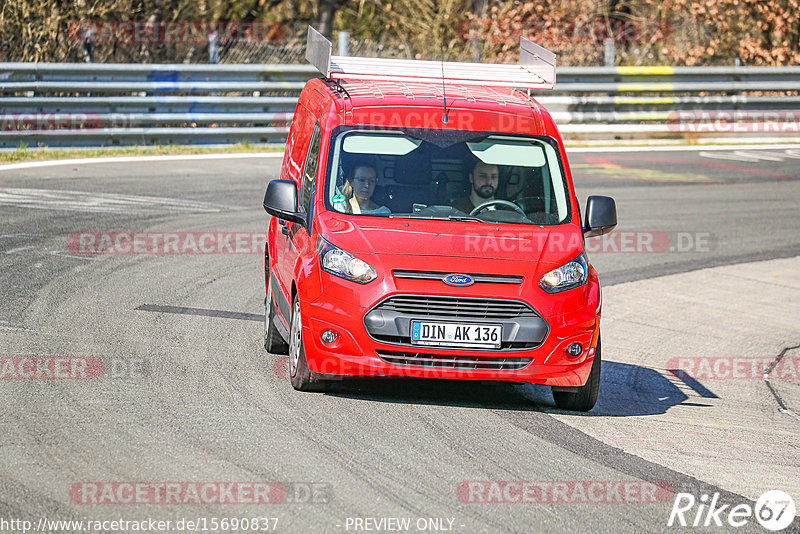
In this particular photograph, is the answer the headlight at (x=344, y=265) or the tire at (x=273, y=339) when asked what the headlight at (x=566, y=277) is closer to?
the headlight at (x=344, y=265)

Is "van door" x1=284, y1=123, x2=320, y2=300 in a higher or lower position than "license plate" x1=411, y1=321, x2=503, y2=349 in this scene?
higher

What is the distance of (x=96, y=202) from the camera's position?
1487cm

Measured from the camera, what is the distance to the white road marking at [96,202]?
1443cm

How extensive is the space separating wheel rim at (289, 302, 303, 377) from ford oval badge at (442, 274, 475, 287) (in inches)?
37.3

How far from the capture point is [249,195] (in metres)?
16.2

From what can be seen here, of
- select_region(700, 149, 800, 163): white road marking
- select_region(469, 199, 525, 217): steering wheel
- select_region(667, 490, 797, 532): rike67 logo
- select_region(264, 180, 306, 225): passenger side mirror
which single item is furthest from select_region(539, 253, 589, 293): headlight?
select_region(700, 149, 800, 163): white road marking

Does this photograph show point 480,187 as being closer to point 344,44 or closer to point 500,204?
point 500,204

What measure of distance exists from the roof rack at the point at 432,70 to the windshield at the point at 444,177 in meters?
1.03

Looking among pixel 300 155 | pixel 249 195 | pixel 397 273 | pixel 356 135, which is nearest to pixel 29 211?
pixel 249 195

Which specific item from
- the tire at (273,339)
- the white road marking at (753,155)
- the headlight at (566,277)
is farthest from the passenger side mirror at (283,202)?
the white road marking at (753,155)

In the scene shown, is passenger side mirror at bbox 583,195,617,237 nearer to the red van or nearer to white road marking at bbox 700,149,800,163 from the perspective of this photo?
the red van

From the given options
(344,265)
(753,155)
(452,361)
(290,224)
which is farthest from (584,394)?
(753,155)

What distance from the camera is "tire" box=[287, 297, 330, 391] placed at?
24.1 ft

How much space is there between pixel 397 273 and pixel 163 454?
1.84 m
